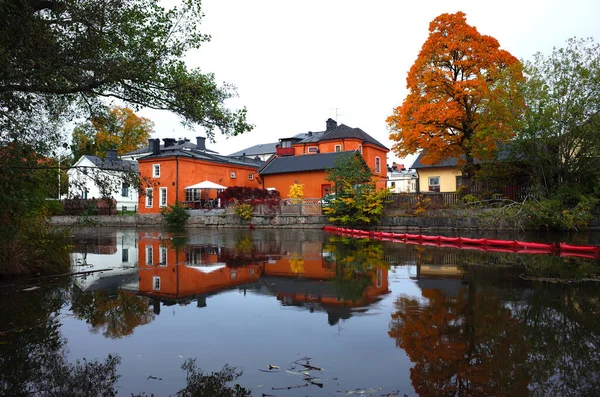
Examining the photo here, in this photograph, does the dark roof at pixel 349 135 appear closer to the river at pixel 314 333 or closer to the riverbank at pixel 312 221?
the riverbank at pixel 312 221

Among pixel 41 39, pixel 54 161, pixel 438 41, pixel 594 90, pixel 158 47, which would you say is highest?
pixel 438 41

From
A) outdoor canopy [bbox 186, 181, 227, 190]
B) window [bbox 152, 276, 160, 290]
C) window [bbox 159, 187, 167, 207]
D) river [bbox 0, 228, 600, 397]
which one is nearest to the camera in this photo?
river [bbox 0, 228, 600, 397]

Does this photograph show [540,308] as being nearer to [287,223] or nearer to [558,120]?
[558,120]

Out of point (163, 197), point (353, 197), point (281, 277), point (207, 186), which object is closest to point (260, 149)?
point (163, 197)

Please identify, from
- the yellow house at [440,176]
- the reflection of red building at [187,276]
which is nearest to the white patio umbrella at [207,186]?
the yellow house at [440,176]

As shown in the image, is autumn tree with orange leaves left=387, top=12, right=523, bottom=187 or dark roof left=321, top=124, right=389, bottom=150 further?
dark roof left=321, top=124, right=389, bottom=150

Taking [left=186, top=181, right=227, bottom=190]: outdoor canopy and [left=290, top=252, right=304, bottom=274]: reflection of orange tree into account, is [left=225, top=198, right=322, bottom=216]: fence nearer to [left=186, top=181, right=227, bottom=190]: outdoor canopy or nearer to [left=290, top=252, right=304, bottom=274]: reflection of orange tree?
[left=186, top=181, right=227, bottom=190]: outdoor canopy

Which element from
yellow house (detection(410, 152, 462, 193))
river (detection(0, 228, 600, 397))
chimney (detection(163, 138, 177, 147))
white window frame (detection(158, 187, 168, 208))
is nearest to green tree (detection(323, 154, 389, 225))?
yellow house (detection(410, 152, 462, 193))

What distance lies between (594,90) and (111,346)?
75.7 ft

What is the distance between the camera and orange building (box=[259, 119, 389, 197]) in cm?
3781

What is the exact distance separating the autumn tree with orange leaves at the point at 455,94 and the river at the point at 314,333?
14.6 metres

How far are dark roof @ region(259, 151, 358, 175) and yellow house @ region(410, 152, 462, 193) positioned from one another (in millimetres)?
8011

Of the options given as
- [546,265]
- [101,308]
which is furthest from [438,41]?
[101,308]

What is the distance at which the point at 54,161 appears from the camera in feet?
25.9
